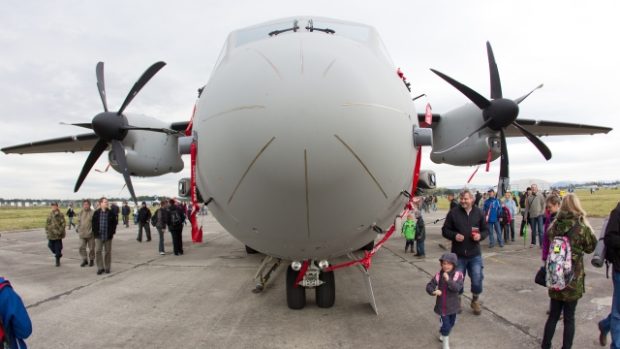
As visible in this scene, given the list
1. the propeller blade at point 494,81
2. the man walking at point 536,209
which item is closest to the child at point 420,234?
the propeller blade at point 494,81

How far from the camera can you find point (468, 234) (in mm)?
4570

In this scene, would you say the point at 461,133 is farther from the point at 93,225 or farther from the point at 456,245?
the point at 93,225

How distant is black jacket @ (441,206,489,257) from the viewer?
4.58m

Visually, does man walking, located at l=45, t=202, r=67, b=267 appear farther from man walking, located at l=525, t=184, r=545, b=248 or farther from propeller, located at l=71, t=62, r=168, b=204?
man walking, located at l=525, t=184, r=545, b=248

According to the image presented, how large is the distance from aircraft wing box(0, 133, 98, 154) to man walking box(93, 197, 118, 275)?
7.12 feet

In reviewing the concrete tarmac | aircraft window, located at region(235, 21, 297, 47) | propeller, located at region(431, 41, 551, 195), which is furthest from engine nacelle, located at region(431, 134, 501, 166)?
aircraft window, located at region(235, 21, 297, 47)

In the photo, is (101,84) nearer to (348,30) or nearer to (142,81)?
(142,81)

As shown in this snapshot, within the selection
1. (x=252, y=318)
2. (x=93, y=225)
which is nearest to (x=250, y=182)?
(x=252, y=318)

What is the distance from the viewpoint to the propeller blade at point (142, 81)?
678cm

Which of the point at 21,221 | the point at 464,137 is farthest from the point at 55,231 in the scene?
the point at 21,221

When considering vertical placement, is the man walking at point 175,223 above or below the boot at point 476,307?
above

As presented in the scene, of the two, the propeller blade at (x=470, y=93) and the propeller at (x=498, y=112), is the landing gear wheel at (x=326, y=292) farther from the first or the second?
the propeller blade at (x=470, y=93)

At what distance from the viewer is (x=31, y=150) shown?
11.1 meters

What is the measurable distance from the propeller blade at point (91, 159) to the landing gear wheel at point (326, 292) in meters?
5.09
